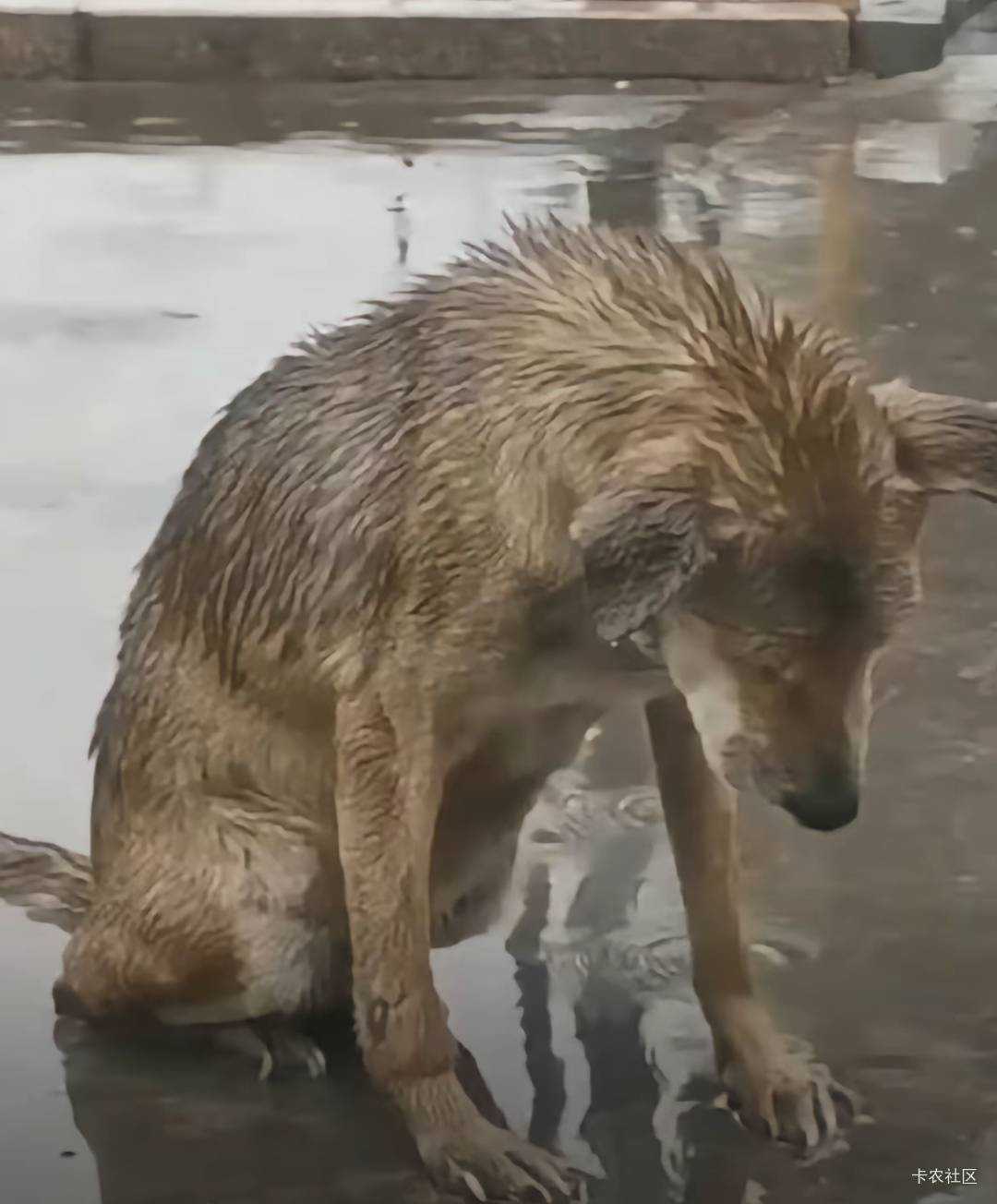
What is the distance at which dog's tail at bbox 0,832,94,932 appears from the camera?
277 cm

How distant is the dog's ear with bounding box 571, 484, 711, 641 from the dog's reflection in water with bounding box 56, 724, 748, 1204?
932 millimetres

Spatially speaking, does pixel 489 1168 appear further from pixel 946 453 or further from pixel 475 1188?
pixel 946 453

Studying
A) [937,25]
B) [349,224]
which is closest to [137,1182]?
[349,224]

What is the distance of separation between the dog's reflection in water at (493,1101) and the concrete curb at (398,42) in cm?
696

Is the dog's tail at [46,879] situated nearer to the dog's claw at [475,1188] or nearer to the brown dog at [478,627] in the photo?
the brown dog at [478,627]

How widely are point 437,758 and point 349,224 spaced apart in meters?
4.64

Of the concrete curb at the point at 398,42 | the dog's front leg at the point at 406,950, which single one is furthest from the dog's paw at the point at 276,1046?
the concrete curb at the point at 398,42

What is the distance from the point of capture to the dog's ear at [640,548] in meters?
1.82

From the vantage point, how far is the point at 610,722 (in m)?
3.60

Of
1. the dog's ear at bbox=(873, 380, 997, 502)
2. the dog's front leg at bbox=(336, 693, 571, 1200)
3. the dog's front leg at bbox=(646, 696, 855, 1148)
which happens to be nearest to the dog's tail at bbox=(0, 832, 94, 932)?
the dog's front leg at bbox=(336, 693, 571, 1200)

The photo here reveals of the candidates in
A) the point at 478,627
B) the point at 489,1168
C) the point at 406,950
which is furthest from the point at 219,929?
the point at 478,627

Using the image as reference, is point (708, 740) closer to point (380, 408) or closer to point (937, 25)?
point (380, 408)

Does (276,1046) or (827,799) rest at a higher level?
(827,799)

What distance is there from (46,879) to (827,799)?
132cm
